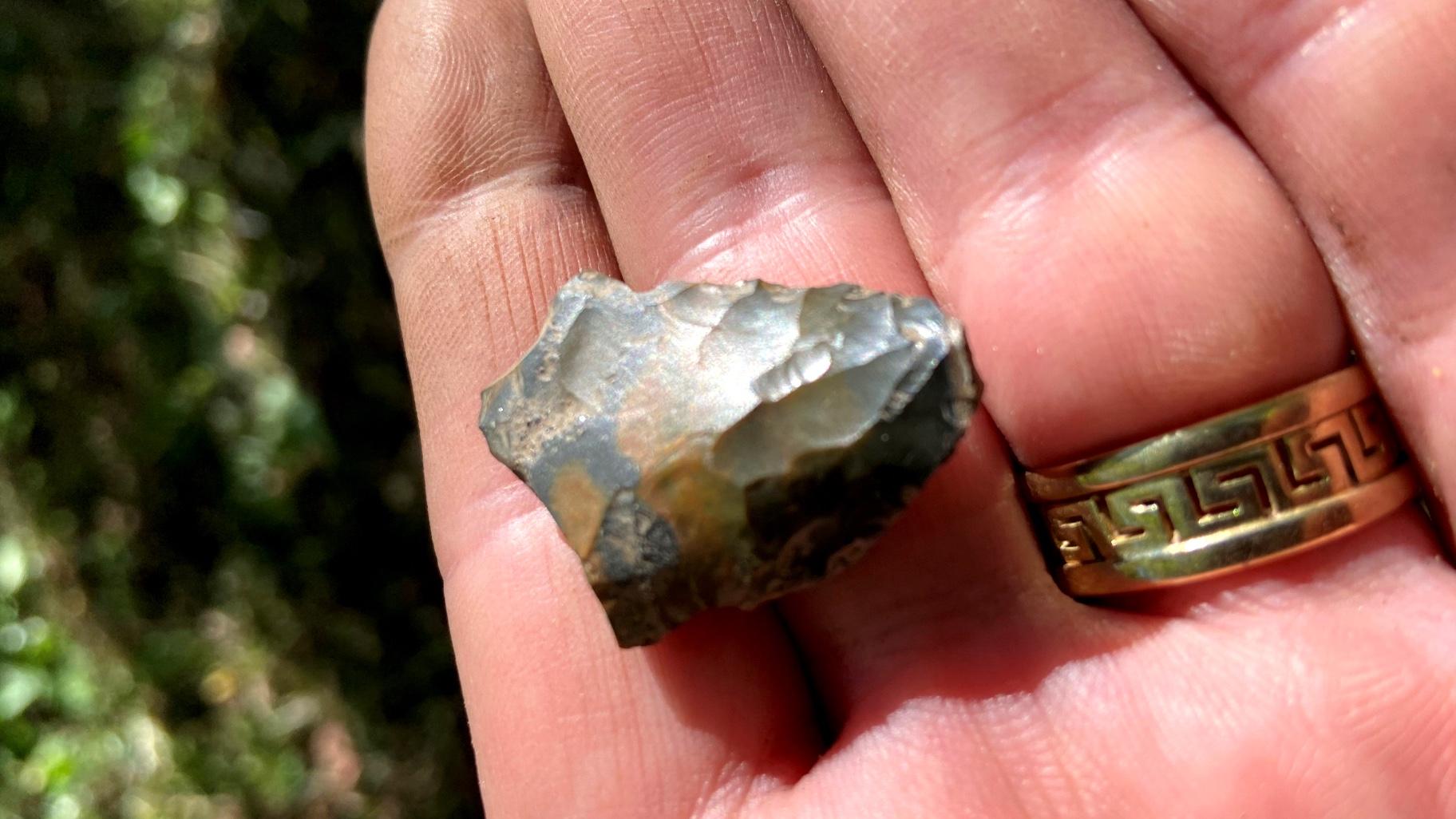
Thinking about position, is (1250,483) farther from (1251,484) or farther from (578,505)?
(578,505)

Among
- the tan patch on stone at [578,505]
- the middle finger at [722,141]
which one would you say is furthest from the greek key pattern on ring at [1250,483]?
the tan patch on stone at [578,505]

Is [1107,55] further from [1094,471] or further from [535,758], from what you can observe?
[535,758]

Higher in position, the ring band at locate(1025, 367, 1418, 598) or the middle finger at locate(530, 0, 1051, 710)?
the middle finger at locate(530, 0, 1051, 710)

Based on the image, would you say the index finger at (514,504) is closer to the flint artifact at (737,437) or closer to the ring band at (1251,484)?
the flint artifact at (737,437)

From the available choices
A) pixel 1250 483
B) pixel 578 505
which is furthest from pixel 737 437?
pixel 1250 483

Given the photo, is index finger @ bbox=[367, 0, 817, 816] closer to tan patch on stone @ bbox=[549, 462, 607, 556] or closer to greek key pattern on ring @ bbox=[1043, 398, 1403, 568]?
tan patch on stone @ bbox=[549, 462, 607, 556]

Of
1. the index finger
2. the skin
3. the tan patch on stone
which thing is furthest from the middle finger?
the tan patch on stone

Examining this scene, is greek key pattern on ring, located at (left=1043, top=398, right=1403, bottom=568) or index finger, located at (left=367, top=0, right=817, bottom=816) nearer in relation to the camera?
greek key pattern on ring, located at (left=1043, top=398, right=1403, bottom=568)
